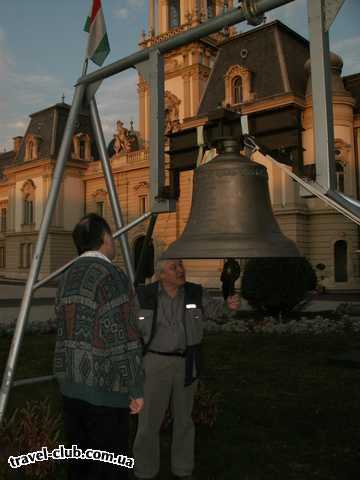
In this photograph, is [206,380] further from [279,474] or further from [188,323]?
[188,323]

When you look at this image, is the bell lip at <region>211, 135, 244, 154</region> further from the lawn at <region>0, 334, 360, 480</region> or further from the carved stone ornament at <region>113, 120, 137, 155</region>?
the carved stone ornament at <region>113, 120, 137, 155</region>

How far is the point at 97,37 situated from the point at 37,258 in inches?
73.1

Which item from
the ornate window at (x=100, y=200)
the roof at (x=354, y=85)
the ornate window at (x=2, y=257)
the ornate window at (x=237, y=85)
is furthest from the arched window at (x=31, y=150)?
the roof at (x=354, y=85)

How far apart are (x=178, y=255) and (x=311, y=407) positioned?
313cm

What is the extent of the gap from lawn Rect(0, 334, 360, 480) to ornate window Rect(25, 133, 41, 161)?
1272 inches

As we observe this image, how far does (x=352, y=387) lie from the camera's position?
239 inches

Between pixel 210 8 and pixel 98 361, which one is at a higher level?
pixel 210 8

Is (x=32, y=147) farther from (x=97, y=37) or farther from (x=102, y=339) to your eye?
(x=102, y=339)

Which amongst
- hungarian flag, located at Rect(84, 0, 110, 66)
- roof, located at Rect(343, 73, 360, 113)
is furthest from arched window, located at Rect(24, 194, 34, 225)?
hungarian flag, located at Rect(84, 0, 110, 66)

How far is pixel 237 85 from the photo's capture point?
90.4 feet

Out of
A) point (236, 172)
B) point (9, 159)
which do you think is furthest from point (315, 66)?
point (9, 159)

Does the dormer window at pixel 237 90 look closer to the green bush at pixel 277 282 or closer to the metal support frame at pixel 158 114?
the green bush at pixel 277 282

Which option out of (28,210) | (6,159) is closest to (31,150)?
(28,210)

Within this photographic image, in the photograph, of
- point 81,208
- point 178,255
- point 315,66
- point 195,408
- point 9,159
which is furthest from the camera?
point 9,159
